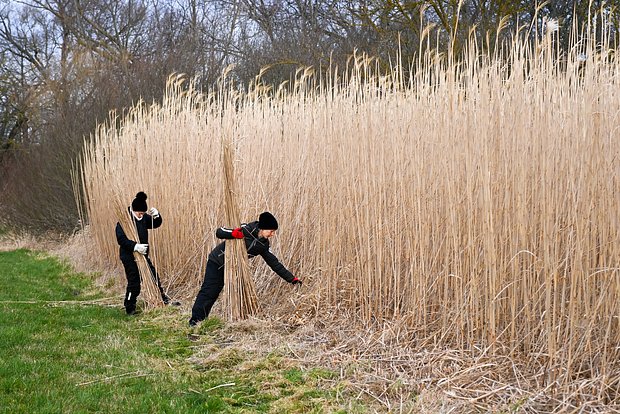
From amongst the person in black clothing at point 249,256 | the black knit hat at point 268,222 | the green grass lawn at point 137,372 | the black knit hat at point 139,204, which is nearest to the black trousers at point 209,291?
the person in black clothing at point 249,256

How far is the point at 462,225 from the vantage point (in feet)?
13.4

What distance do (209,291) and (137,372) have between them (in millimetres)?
1294

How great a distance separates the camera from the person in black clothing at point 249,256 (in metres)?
5.22

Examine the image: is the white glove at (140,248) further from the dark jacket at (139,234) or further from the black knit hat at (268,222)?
the black knit hat at (268,222)

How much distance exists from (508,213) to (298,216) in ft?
8.17

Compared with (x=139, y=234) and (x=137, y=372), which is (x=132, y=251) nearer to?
(x=139, y=234)

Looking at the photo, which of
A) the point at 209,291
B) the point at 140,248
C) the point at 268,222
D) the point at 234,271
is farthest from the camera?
the point at 140,248

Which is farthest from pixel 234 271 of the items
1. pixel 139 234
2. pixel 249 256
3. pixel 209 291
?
pixel 139 234

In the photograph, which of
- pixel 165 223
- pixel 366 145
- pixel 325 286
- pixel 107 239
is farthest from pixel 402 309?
pixel 107 239

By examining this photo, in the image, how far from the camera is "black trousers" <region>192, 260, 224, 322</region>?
18.4 ft

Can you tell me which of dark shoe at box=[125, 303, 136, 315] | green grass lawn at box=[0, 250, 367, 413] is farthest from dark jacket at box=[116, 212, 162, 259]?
green grass lawn at box=[0, 250, 367, 413]

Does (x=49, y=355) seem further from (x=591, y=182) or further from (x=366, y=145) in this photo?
(x=591, y=182)

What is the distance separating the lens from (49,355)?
16.1 ft

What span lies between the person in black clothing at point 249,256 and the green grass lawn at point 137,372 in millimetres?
196
